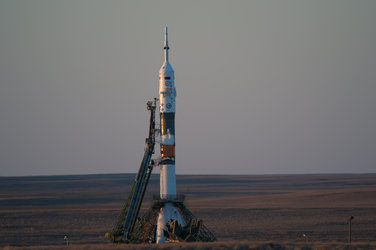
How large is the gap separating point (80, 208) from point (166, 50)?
63.3m

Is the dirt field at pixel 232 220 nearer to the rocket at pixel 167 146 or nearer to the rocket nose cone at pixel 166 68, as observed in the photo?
the rocket at pixel 167 146

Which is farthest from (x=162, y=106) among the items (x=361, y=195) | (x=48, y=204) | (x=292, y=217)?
(x=361, y=195)

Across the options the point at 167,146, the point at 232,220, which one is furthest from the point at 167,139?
the point at 232,220

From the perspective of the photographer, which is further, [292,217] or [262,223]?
[292,217]

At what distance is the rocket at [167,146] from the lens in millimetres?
49500

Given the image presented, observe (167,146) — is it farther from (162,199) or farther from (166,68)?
(166,68)

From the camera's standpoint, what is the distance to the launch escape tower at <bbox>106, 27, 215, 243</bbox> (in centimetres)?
4859

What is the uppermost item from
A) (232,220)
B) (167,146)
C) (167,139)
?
(167,139)

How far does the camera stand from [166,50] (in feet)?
169

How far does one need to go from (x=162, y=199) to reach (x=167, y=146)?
4.45m

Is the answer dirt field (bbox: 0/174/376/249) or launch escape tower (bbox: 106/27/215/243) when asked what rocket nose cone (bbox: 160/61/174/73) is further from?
dirt field (bbox: 0/174/376/249)

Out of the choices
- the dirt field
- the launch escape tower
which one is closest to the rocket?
the launch escape tower

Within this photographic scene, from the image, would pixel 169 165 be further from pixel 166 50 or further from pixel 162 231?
pixel 166 50

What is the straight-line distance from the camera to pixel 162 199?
49531mm
